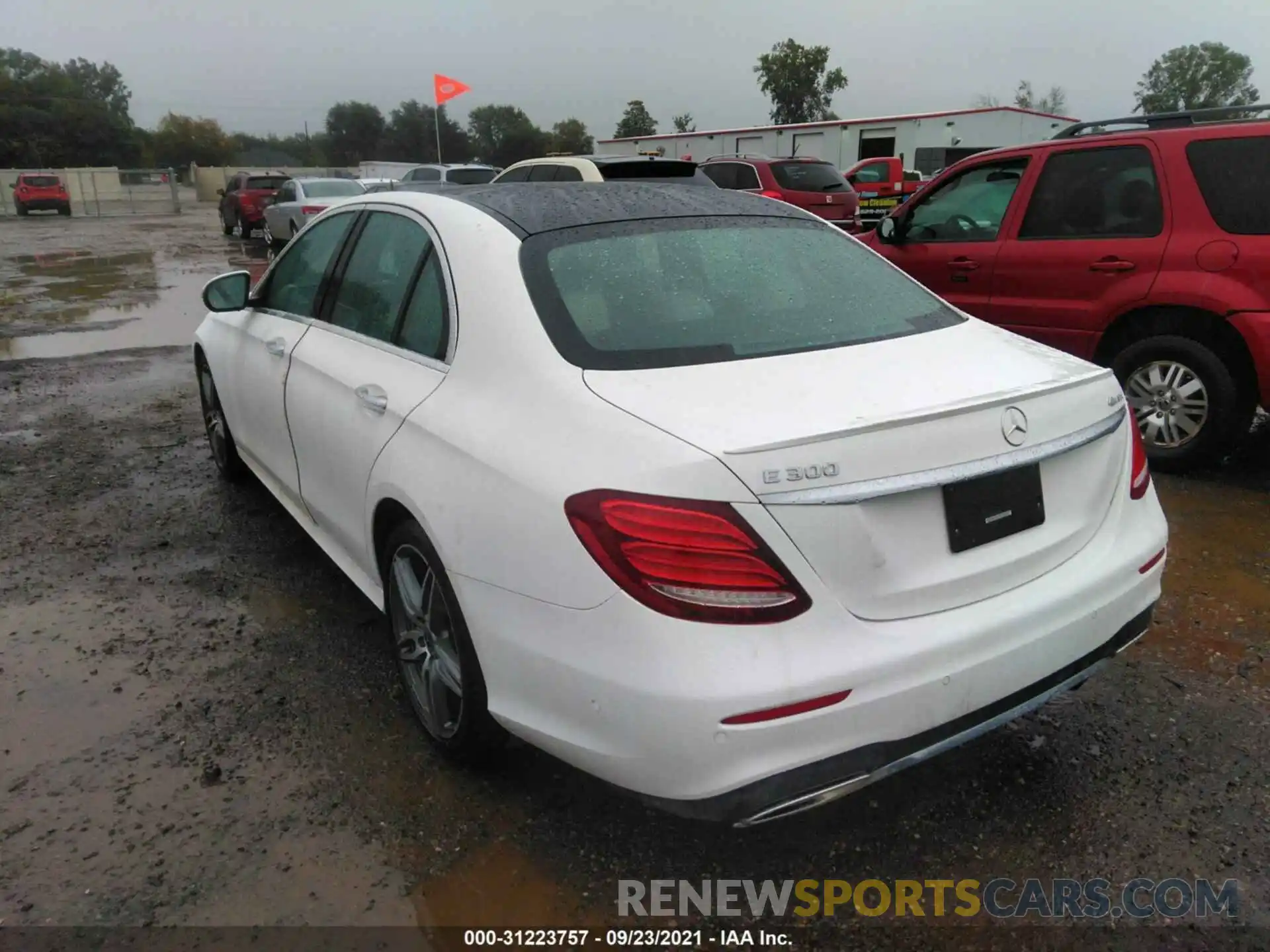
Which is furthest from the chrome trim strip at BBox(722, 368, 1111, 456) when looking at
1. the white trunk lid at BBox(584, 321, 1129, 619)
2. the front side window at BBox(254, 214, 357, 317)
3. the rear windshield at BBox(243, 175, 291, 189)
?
the rear windshield at BBox(243, 175, 291, 189)

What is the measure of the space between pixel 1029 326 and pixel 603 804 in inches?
167

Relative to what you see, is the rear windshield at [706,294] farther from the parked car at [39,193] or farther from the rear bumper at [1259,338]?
the parked car at [39,193]

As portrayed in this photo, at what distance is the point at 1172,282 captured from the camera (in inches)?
191

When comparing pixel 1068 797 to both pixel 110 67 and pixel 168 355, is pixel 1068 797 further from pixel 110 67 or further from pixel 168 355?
pixel 110 67

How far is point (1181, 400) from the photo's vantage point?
496 cm

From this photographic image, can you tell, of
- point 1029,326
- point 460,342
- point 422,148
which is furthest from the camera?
point 422,148

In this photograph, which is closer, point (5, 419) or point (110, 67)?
point (5, 419)

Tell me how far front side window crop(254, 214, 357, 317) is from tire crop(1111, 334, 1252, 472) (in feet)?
12.9

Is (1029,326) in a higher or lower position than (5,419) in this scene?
higher

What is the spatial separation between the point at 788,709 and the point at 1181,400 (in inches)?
163

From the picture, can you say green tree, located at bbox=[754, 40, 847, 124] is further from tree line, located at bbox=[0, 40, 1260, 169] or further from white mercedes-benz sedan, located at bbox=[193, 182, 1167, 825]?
white mercedes-benz sedan, located at bbox=[193, 182, 1167, 825]

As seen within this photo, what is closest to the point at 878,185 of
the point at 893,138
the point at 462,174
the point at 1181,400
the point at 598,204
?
the point at 462,174

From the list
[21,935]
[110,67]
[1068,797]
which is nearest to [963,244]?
[1068,797]

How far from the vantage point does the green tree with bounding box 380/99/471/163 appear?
91938mm
